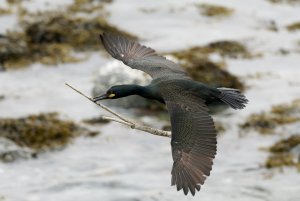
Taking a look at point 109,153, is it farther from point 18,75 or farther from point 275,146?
point 18,75

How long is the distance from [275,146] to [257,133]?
980 mm

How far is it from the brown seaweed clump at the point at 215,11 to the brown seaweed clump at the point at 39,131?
33.2 feet

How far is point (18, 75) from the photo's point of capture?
22.3m

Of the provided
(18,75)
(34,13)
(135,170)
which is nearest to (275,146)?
(135,170)

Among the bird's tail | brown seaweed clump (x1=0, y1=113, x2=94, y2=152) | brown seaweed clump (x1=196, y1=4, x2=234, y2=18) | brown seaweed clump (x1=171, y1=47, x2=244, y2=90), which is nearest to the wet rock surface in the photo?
brown seaweed clump (x1=0, y1=113, x2=94, y2=152)

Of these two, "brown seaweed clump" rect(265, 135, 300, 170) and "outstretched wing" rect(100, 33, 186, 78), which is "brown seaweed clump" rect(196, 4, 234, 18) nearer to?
"brown seaweed clump" rect(265, 135, 300, 170)

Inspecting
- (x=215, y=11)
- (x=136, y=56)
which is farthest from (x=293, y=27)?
(x=136, y=56)

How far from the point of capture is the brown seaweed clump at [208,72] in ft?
69.6

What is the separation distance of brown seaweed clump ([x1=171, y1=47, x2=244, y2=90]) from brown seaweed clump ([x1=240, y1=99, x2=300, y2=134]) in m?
1.57

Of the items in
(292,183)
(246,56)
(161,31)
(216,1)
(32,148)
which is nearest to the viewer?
(292,183)

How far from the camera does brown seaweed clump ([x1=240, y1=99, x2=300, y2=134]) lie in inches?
763

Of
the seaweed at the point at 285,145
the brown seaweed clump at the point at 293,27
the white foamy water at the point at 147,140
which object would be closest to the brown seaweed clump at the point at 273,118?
the white foamy water at the point at 147,140

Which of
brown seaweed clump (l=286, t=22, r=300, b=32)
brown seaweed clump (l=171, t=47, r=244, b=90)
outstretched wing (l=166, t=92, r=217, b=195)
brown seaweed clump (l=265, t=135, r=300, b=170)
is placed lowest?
outstretched wing (l=166, t=92, r=217, b=195)

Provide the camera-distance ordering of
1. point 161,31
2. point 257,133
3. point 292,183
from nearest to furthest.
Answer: point 292,183 → point 257,133 → point 161,31
